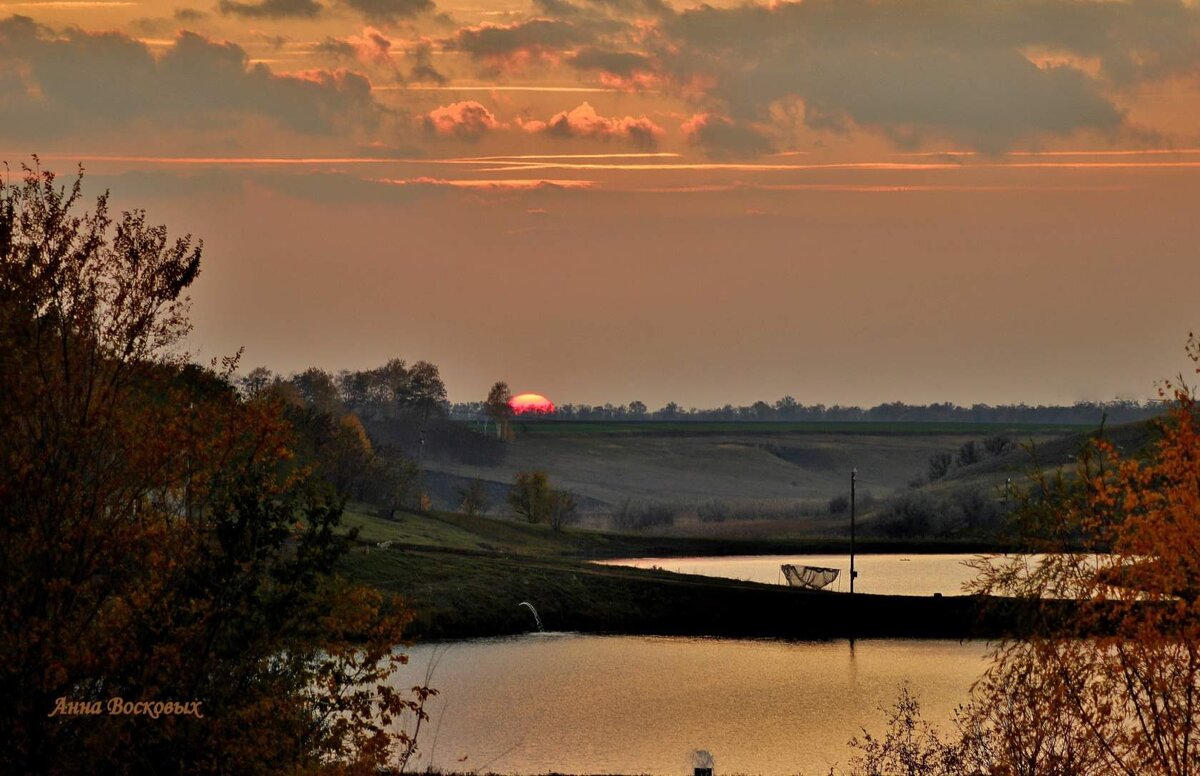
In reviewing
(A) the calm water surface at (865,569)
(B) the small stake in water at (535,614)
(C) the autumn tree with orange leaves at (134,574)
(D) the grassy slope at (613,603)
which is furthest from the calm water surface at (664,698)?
(A) the calm water surface at (865,569)

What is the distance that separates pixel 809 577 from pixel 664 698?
43.6 metres

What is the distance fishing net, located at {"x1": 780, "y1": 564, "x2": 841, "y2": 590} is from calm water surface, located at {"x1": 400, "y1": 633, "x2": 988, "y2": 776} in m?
17.8

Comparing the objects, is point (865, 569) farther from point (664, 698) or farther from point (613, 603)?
point (664, 698)

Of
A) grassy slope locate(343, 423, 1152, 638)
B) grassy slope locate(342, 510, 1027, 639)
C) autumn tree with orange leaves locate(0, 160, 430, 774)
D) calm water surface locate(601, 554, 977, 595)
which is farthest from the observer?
calm water surface locate(601, 554, 977, 595)

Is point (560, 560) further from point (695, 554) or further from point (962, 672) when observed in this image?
point (962, 672)

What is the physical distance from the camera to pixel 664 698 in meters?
58.4

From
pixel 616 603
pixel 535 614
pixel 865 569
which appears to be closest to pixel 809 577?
pixel 616 603

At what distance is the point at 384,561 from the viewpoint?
91562mm

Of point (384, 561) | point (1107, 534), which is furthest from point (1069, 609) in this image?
point (384, 561)

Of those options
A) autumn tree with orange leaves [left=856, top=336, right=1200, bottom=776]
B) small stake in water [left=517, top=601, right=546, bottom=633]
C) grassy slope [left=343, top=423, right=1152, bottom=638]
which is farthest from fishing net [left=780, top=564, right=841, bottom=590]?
autumn tree with orange leaves [left=856, top=336, right=1200, bottom=776]

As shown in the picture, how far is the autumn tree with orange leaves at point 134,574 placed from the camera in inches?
950

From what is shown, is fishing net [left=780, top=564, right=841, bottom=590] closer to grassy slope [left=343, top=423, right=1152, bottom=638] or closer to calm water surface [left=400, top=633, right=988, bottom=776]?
grassy slope [left=343, top=423, right=1152, bottom=638]

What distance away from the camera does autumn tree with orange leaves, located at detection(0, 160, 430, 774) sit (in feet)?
79.2

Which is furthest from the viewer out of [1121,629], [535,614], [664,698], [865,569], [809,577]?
[865,569]
